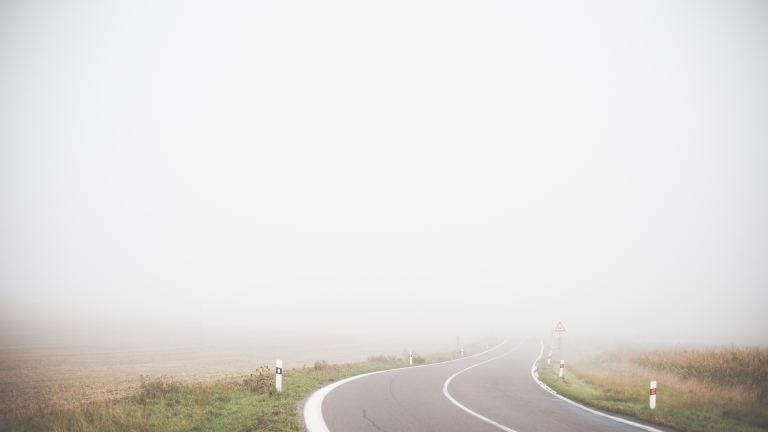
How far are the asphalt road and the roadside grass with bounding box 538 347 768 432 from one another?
45.8 inches

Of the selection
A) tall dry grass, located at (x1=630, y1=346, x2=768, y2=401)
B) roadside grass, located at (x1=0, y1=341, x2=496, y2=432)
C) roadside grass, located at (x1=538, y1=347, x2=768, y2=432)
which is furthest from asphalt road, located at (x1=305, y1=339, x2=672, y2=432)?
tall dry grass, located at (x1=630, y1=346, x2=768, y2=401)

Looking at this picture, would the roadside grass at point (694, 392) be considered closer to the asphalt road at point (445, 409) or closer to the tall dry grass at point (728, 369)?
the tall dry grass at point (728, 369)

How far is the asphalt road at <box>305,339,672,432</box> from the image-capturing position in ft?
25.3

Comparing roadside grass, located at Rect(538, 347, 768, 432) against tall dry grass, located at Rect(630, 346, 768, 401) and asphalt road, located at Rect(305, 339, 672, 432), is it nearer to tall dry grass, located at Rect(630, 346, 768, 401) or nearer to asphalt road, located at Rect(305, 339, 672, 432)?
tall dry grass, located at Rect(630, 346, 768, 401)

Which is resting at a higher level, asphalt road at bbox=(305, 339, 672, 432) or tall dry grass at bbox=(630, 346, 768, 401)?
asphalt road at bbox=(305, 339, 672, 432)

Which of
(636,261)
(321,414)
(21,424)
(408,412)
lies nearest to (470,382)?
(408,412)

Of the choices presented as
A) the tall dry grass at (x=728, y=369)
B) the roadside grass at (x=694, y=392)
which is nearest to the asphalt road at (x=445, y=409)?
the roadside grass at (x=694, y=392)

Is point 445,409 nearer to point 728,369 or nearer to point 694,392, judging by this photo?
point 694,392

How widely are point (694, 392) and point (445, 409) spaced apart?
9.12 metres

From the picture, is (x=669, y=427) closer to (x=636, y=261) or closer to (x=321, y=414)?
(x=321, y=414)

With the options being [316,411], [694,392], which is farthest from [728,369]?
[316,411]

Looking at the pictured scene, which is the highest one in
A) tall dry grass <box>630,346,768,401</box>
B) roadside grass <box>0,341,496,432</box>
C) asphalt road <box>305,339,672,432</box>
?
roadside grass <box>0,341,496,432</box>

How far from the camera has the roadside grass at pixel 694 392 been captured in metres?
8.59

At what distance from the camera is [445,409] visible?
9.47m
